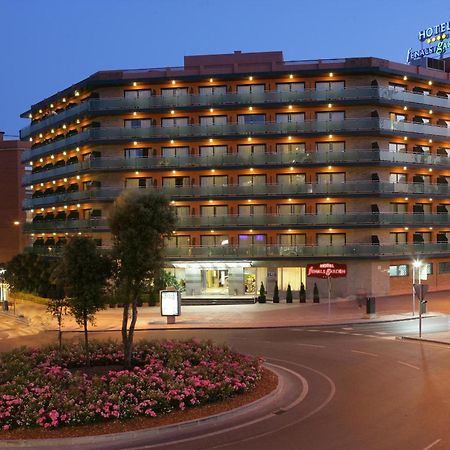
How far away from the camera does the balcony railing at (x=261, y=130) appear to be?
5228 centimetres

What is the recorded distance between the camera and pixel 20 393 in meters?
15.4

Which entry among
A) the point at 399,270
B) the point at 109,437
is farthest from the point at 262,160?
the point at 109,437

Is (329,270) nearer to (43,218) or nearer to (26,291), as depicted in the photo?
(26,291)

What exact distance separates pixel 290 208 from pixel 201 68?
15.3 metres

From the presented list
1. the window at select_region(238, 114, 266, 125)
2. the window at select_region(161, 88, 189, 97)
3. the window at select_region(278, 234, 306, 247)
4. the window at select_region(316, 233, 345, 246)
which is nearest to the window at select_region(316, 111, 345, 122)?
the window at select_region(238, 114, 266, 125)

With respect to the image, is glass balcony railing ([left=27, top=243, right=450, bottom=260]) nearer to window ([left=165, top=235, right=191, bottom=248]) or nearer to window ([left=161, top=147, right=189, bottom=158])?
window ([left=165, top=235, right=191, bottom=248])

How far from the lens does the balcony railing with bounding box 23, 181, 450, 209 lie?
5194 centimetres

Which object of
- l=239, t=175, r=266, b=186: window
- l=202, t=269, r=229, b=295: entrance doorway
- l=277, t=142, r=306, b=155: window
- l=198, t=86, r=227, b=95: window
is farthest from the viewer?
l=198, t=86, r=227, b=95: window

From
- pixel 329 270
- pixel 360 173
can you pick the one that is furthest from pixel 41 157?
pixel 329 270

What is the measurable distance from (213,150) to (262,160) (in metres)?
4.90

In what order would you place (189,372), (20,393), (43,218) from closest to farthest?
(20,393) → (189,372) → (43,218)

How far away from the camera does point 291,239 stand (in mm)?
53656

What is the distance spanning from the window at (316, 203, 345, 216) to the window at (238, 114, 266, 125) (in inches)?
361

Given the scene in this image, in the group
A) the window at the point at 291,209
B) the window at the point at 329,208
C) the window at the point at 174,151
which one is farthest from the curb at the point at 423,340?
the window at the point at 174,151
